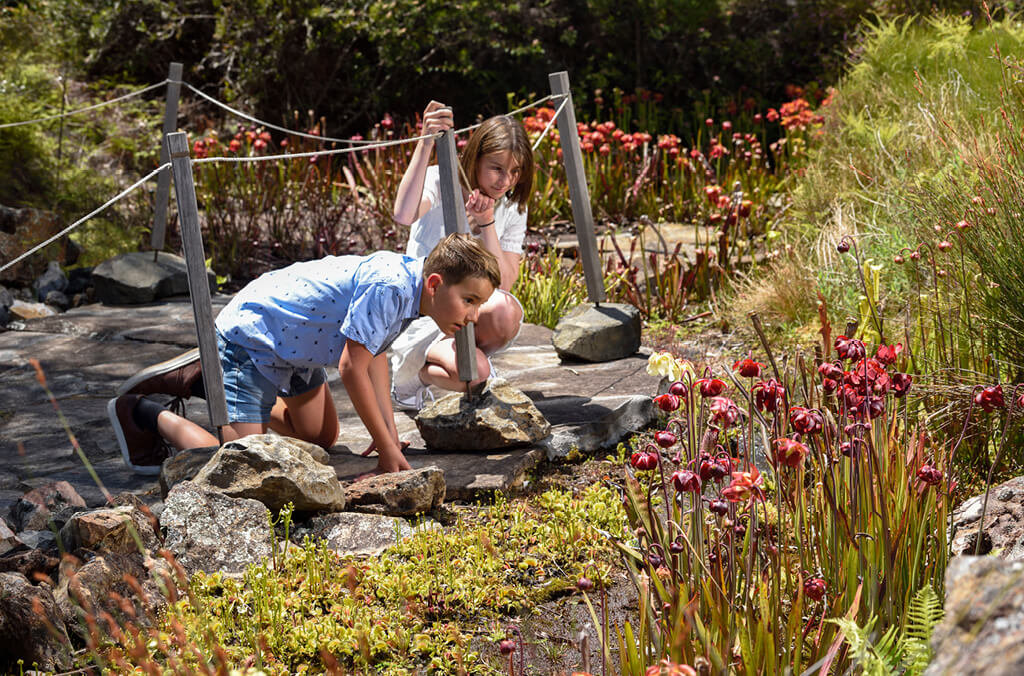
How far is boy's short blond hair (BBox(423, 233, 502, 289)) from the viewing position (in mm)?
3414

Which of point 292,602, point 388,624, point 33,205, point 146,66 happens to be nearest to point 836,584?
point 388,624

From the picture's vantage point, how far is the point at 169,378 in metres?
3.81

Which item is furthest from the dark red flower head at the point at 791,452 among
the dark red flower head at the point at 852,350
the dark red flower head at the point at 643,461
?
the dark red flower head at the point at 852,350

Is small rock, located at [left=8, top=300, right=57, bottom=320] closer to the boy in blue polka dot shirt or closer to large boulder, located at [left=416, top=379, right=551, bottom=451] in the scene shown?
the boy in blue polka dot shirt

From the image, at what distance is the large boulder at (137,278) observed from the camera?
6.50 m

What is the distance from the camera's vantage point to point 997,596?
107 centimetres

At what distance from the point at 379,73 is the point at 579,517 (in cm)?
885

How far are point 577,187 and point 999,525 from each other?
3085mm

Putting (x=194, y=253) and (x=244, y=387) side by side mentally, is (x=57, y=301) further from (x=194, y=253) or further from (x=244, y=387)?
(x=194, y=253)

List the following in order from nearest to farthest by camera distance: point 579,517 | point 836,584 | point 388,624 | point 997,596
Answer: point 997,596 → point 836,584 → point 388,624 → point 579,517

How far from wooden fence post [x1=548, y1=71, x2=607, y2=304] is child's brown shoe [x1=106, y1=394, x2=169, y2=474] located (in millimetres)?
2391

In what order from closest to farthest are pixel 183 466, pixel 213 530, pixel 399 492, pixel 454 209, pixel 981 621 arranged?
pixel 981 621
pixel 213 530
pixel 399 492
pixel 183 466
pixel 454 209

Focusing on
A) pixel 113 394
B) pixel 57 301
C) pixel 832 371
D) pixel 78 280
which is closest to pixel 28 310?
pixel 57 301

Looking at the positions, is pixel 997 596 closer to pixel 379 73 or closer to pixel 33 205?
pixel 33 205
